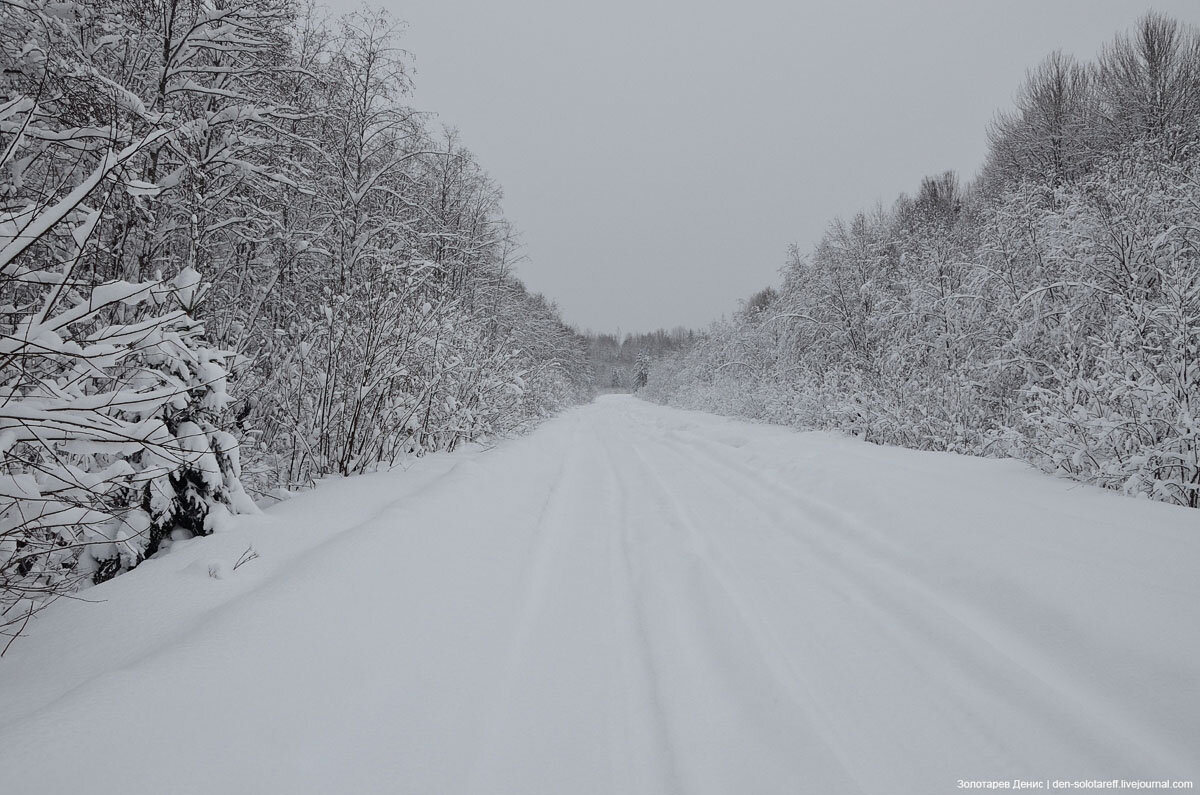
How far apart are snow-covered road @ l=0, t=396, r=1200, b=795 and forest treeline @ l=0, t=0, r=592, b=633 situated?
578 millimetres

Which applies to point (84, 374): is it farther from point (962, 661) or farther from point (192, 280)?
point (962, 661)

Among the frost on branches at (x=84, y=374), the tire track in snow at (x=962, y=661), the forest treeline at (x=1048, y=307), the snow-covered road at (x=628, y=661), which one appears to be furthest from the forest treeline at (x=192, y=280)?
the forest treeline at (x=1048, y=307)

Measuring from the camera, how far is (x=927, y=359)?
9.16 metres

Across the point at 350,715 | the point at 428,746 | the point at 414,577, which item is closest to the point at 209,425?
the point at 414,577

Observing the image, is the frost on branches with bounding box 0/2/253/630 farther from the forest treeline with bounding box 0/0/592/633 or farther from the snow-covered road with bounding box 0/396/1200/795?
A: the snow-covered road with bounding box 0/396/1200/795

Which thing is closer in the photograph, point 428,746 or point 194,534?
point 428,746

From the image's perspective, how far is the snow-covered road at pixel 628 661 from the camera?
1.48m

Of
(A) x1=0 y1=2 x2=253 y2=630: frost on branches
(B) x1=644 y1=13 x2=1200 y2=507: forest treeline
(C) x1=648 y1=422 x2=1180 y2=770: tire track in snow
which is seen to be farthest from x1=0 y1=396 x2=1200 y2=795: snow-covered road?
(B) x1=644 y1=13 x2=1200 y2=507: forest treeline

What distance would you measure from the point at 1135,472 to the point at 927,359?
6.46 meters

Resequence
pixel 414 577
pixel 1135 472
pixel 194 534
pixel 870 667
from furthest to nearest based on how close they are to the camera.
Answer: pixel 1135 472
pixel 194 534
pixel 414 577
pixel 870 667

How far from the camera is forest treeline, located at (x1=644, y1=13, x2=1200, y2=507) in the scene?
378 centimetres

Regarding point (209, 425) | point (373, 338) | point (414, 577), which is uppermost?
point (373, 338)

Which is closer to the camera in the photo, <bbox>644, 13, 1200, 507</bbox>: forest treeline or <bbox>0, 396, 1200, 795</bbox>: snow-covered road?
<bbox>0, 396, 1200, 795</bbox>: snow-covered road

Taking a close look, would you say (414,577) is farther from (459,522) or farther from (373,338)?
(373,338)
